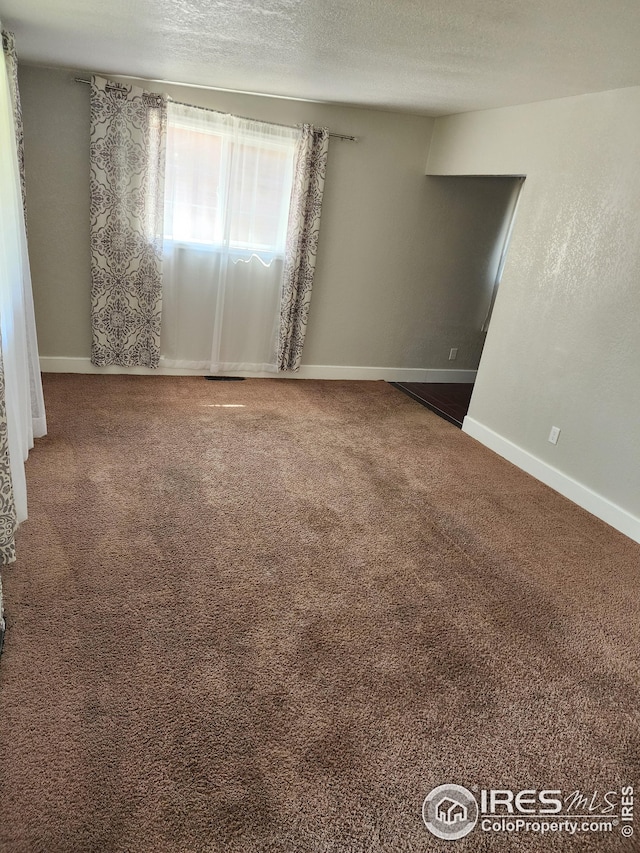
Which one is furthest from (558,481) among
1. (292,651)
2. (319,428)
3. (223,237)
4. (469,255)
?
(223,237)

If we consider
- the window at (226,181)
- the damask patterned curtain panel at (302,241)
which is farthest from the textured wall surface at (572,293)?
the window at (226,181)

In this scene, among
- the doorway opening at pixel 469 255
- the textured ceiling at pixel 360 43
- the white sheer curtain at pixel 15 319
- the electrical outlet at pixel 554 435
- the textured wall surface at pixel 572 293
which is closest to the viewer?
the textured ceiling at pixel 360 43

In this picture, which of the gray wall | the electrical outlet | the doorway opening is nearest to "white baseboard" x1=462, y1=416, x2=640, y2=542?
the electrical outlet

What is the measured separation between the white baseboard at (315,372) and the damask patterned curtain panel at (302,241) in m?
0.26

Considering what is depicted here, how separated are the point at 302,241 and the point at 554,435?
99.4 inches

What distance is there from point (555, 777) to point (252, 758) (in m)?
0.87

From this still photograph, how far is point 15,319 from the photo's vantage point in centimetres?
288

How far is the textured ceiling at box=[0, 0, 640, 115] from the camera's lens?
2.10m

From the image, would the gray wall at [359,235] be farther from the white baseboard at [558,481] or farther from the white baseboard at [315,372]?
the white baseboard at [558,481]

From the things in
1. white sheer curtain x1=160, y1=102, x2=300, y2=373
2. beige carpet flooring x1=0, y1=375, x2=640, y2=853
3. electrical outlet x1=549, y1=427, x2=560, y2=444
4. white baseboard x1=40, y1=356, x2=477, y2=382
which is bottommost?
beige carpet flooring x1=0, y1=375, x2=640, y2=853

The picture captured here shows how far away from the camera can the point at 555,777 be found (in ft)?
5.27

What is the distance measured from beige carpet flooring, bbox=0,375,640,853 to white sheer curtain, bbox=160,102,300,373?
1.48 meters

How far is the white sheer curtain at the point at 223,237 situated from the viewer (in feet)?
13.9

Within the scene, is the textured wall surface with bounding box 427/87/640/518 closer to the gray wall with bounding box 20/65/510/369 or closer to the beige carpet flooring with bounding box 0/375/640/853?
the beige carpet flooring with bounding box 0/375/640/853
